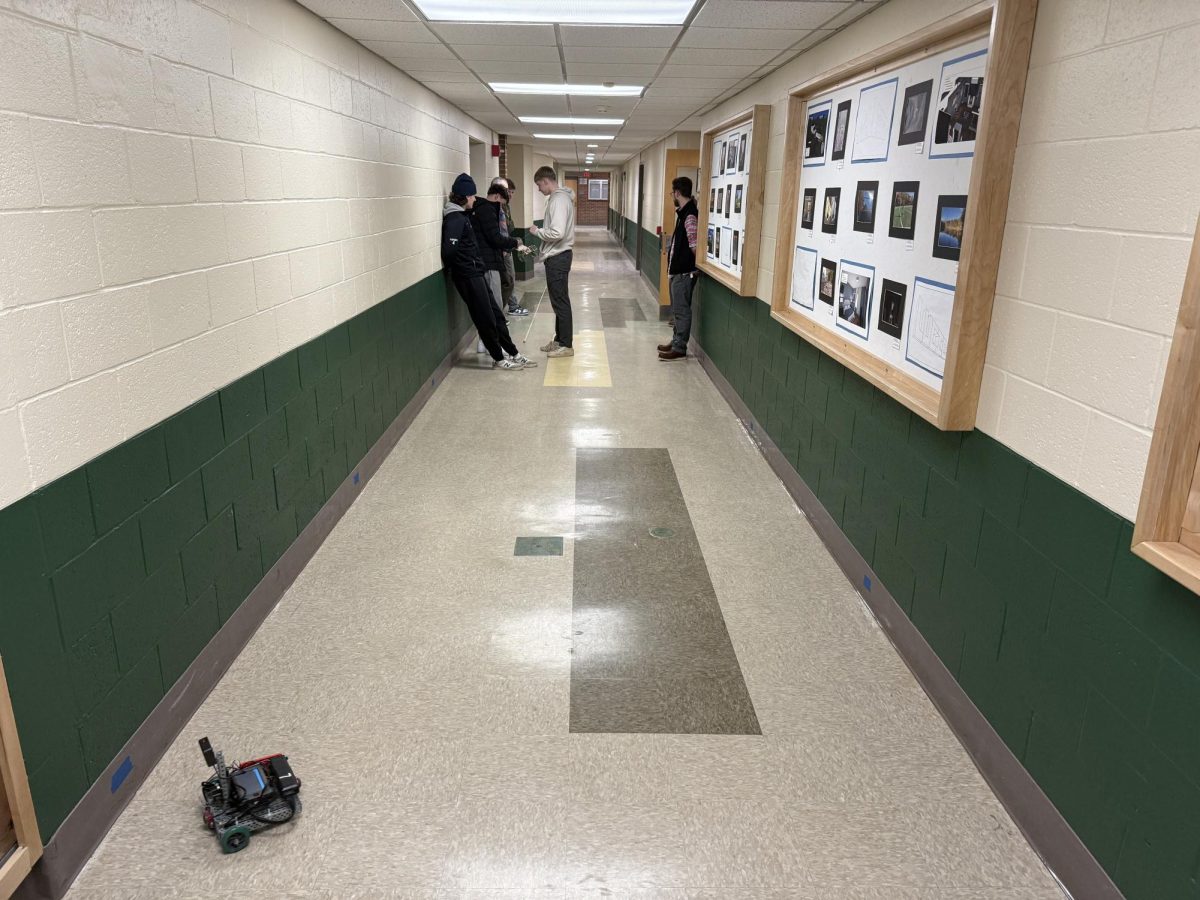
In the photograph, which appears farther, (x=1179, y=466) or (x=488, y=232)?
(x=488, y=232)

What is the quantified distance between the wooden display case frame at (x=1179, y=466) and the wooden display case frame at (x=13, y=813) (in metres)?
2.28

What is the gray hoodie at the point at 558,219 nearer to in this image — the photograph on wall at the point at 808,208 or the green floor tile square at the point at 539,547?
the photograph on wall at the point at 808,208

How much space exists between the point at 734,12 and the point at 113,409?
2881 mm

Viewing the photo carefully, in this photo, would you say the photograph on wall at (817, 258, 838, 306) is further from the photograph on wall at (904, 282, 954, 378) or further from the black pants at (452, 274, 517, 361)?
the black pants at (452, 274, 517, 361)

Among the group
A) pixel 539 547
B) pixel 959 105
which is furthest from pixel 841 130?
pixel 539 547

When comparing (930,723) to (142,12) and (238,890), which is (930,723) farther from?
(142,12)

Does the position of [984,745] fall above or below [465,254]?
below

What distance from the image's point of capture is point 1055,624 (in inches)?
79.5

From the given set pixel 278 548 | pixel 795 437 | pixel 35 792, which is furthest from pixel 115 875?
pixel 795 437

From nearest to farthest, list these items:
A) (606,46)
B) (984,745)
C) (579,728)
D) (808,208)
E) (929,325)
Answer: (984,745) < (579,728) < (929,325) < (808,208) < (606,46)

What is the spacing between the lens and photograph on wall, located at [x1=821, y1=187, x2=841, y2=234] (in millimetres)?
3758

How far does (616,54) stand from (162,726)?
13.1ft

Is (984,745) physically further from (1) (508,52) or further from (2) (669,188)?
(2) (669,188)

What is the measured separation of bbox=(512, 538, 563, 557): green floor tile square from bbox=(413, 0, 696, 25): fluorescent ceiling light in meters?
2.35
